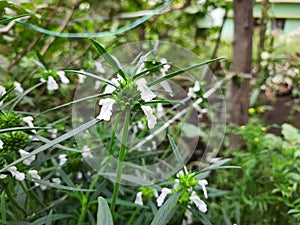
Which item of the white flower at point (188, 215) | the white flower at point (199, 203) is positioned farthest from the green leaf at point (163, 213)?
the white flower at point (188, 215)

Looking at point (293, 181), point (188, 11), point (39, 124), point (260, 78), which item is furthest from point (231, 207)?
point (188, 11)

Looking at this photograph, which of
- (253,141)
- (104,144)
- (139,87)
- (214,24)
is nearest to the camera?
(139,87)

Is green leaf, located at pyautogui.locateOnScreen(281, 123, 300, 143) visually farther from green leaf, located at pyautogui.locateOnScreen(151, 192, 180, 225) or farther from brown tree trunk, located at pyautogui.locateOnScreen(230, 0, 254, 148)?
green leaf, located at pyautogui.locateOnScreen(151, 192, 180, 225)

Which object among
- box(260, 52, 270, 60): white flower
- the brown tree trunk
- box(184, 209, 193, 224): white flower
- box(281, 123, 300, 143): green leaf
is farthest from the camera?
box(260, 52, 270, 60): white flower

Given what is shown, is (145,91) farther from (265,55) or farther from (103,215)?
(265,55)

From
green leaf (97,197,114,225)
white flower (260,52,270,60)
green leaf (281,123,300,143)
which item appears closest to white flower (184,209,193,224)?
green leaf (97,197,114,225)

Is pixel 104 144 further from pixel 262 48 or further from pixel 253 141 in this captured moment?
pixel 262 48

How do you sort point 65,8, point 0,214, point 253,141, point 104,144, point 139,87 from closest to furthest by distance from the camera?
1. point 139,87
2. point 0,214
3. point 104,144
4. point 253,141
5. point 65,8

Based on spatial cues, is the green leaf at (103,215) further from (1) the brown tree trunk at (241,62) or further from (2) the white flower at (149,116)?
(1) the brown tree trunk at (241,62)
